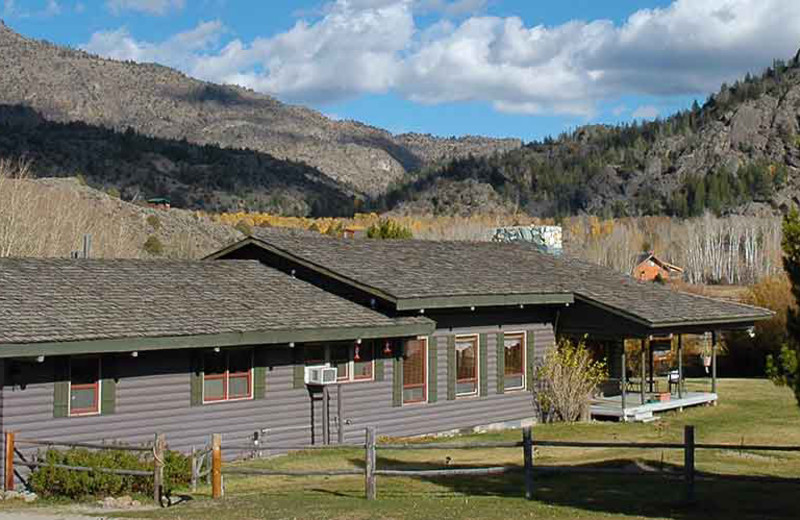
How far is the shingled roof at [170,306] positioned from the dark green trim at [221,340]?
0.08 feet

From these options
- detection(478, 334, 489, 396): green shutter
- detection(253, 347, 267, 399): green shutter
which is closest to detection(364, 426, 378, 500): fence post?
detection(253, 347, 267, 399): green shutter

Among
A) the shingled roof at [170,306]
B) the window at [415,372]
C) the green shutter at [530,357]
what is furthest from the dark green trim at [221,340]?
the green shutter at [530,357]

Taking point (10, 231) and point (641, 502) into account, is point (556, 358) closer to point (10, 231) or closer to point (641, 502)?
point (641, 502)

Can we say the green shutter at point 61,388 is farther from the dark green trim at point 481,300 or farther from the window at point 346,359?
the dark green trim at point 481,300

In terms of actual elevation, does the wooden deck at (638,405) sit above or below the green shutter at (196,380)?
below

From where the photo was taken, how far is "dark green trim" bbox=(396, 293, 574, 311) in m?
24.5

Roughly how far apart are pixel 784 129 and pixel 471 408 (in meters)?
170

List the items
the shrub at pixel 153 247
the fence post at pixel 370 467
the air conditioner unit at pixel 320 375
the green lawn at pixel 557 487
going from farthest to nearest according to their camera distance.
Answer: the shrub at pixel 153 247, the air conditioner unit at pixel 320 375, the fence post at pixel 370 467, the green lawn at pixel 557 487

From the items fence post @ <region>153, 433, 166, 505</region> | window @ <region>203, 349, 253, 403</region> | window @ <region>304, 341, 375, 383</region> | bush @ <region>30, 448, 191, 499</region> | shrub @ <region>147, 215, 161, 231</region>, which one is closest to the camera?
fence post @ <region>153, 433, 166, 505</region>

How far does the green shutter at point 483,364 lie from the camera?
2661 centimetres

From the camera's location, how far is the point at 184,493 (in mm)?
17812

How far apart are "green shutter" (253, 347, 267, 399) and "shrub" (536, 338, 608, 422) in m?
7.94

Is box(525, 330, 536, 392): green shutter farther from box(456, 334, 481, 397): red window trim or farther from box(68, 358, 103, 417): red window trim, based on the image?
box(68, 358, 103, 417): red window trim

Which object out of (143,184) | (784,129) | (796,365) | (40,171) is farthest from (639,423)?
(784,129)
